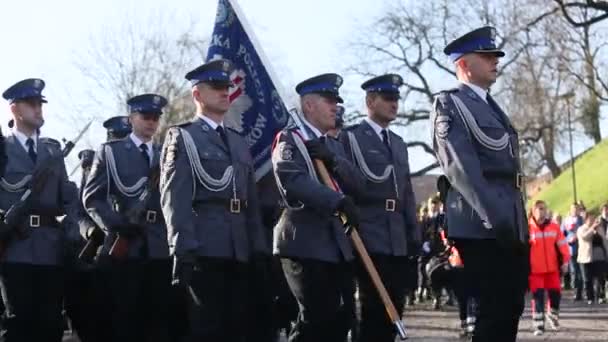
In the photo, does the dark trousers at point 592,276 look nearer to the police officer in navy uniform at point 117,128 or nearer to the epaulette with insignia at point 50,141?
the police officer in navy uniform at point 117,128

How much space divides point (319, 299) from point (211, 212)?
0.99m

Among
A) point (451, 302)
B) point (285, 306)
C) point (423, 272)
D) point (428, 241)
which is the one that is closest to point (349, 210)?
point (285, 306)

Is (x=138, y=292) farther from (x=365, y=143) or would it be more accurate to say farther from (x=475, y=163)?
(x=475, y=163)

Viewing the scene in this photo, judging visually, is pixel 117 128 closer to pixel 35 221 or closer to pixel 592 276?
pixel 35 221

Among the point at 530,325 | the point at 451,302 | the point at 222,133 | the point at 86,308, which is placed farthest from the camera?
the point at 451,302

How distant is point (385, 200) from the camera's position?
31.1ft

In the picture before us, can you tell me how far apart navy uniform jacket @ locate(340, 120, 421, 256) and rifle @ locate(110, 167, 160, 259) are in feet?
5.24

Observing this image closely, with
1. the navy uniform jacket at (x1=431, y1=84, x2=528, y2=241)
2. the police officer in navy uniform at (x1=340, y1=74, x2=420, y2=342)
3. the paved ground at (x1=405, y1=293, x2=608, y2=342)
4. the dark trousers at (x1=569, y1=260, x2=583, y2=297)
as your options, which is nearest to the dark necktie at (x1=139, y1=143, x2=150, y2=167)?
the police officer in navy uniform at (x1=340, y1=74, x2=420, y2=342)

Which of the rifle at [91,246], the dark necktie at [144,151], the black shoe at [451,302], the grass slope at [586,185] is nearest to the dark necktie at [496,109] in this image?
the dark necktie at [144,151]

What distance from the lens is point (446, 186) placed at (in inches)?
315

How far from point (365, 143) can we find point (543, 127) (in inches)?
1993

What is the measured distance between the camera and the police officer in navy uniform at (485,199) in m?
7.48

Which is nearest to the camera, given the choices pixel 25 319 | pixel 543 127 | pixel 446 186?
pixel 446 186

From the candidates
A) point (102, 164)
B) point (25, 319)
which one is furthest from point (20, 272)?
point (102, 164)
